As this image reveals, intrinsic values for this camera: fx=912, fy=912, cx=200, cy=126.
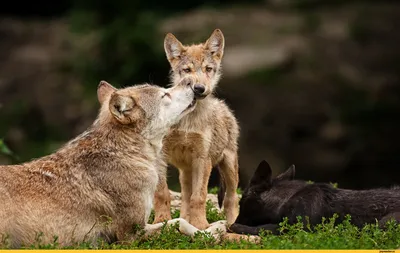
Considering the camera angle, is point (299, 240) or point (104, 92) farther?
point (104, 92)

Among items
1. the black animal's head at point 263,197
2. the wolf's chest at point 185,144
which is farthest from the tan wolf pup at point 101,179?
the black animal's head at point 263,197

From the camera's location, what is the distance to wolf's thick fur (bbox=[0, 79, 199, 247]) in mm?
8188

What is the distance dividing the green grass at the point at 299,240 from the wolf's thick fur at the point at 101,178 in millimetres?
219

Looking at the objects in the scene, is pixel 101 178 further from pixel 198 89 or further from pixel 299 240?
pixel 299 240

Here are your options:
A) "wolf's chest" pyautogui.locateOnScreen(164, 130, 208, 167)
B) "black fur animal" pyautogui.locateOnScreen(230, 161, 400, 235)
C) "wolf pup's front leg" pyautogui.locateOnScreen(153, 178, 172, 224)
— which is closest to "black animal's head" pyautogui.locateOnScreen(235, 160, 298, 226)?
"black fur animal" pyautogui.locateOnScreen(230, 161, 400, 235)

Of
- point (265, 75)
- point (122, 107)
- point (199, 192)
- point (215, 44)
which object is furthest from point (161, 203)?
point (265, 75)

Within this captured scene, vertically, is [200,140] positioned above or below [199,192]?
above

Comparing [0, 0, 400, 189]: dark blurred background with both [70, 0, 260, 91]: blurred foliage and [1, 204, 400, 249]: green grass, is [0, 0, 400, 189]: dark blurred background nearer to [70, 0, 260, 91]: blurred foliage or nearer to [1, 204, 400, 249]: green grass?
[70, 0, 260, 91]: blurred foliage

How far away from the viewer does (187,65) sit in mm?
10008

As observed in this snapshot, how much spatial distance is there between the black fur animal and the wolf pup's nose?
0.99m

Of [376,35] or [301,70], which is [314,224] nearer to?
[301,70]

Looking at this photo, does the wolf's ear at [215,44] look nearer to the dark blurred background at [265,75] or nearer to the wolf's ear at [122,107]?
the wolf's ear at [122,107]

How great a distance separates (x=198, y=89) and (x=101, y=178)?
154 centimetres

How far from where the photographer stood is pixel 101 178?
8641 mm
